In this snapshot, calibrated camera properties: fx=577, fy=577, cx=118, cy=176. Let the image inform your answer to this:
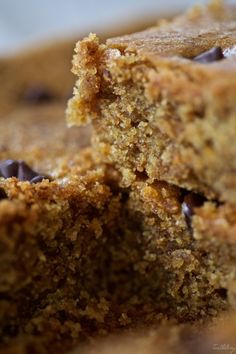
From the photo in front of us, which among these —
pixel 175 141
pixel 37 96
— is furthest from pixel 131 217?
pixel 37 96

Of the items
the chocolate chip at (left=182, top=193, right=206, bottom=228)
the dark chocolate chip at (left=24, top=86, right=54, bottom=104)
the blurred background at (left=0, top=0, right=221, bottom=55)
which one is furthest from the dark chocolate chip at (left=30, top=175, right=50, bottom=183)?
the blurred background at (left=0, top=0, right=221, bottom=55)

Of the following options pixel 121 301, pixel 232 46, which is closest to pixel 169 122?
pixel 232 46

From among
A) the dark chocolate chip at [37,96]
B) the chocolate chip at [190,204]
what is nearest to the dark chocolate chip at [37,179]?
the chocolate chip at [190,204]

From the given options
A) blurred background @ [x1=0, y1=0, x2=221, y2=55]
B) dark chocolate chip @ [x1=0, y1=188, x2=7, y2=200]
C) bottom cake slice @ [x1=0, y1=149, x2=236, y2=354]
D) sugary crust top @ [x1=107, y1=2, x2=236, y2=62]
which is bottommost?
bottom cake slice @ [x1=0, y1=149, x2=236, y2=354]

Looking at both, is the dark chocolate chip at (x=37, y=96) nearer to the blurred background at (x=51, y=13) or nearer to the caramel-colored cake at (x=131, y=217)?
Result: the caramel-colored cake at (x=131, y=217)

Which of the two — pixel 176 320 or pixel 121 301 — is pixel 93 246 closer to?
pixel 121 301

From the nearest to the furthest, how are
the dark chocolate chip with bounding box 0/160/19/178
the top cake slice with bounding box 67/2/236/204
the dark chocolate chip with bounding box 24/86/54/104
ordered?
the top cake slice with bounding box 67/2/236/204
the dark chocolate chip with bounding box 0/160/19/178
the dark chocolate chip with bounding box 24/86/54/104

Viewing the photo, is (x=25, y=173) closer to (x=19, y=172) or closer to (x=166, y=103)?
(x=19, y=172)

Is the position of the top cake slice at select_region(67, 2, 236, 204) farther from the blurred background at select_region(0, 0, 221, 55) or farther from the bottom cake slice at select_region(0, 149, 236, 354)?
the blurred background at select_region(0, 0, 221, 55)
